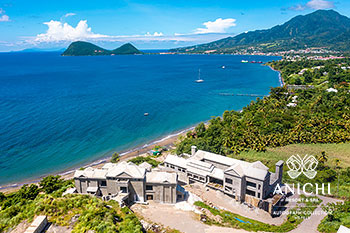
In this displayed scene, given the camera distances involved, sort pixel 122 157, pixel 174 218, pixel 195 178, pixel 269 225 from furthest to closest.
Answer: pixel 122 157 < pixel 195 178 < pixel 174 218 < pixel 269 225

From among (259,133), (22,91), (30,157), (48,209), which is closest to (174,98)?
(259,133)

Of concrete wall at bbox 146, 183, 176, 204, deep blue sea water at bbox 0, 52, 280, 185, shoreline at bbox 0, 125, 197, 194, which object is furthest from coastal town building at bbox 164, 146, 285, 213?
deep blue sea water at bbox 0, 52, 280, 185

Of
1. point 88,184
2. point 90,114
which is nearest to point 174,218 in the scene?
point 88,184

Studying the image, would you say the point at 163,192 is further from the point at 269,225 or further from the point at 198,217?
the point at 269,225

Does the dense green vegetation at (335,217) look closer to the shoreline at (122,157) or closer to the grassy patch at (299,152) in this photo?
the grassy patch at (299,152)

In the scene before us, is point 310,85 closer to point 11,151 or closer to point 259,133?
point 259,133

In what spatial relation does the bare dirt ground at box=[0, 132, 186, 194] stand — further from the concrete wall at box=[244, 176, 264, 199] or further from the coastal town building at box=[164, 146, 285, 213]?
the concrete wall at box=[244, 176, 264, 199]
